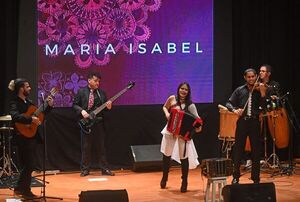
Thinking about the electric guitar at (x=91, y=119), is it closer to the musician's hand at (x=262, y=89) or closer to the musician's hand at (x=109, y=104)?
the musician's hand at (x=109, y=104)

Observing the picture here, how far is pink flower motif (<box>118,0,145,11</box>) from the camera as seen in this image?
1120 cm

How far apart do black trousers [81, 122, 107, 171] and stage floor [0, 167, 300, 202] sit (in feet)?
0.74

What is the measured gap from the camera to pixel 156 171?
11125mm

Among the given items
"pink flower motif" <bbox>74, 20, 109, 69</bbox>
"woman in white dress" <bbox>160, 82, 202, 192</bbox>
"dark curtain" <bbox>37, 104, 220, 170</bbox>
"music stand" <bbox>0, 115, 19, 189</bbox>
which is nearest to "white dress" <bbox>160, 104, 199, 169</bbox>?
"woman in white dress" <bbox>160, 82, 202, 192</bbox>

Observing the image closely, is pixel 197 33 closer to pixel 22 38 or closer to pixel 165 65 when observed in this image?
pixel 165 65

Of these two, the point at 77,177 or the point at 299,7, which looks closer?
the point at 77,177

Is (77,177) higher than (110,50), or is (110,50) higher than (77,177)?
(110,50)

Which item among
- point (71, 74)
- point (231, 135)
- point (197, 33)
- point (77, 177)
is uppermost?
point (197, 33)

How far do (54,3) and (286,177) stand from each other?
4.99 metres

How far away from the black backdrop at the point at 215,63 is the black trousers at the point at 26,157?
2329 mm

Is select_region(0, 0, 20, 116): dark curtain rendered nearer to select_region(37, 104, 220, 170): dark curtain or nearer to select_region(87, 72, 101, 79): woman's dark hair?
select_region(37, 104, 220, 170): dark curtain

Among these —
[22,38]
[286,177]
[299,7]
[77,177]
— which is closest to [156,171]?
[77,177]

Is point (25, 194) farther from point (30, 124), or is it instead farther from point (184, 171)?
point (184, 171)

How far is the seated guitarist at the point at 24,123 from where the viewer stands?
322 inches
